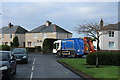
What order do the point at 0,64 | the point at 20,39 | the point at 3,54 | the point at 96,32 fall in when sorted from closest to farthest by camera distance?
the point at 0,64, the point at 3,54, the point at 96,32, the point at 20,39

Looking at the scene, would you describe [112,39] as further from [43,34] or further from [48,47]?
[43,34]

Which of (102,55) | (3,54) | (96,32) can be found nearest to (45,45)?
(96,32)

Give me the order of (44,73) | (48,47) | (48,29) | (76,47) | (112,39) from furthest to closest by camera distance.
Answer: (48,29) → (112,39) → (48,47) → (76,47) → (44,73)

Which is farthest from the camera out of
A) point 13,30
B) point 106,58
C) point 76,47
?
point 13,30

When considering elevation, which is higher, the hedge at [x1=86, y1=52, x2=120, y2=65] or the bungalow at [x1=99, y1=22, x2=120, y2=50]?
the bungalow at [x1=99, y1=22, x2=120, y2=50]

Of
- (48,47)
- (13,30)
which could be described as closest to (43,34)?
(13,30)

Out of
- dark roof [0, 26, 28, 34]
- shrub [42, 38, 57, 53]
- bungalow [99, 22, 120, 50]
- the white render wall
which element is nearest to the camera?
shrub [42, 38, 57, 53]

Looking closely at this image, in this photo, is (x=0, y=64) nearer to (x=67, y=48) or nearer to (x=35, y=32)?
(x=67, y=48)

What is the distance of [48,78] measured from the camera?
13.0m

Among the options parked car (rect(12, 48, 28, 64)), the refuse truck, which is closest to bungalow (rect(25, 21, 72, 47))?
the refuse truck

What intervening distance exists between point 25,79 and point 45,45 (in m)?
41.0

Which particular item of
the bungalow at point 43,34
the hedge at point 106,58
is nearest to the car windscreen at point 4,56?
the hedge at point 106,58

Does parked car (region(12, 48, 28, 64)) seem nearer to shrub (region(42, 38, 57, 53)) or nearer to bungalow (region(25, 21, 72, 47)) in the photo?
shrub (region(42, 38, 57, 53))

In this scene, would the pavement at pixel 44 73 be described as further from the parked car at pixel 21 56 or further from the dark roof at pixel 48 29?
the dark roof at pixel 48 29
